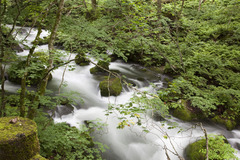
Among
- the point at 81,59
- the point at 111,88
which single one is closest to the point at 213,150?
the point at 81,59

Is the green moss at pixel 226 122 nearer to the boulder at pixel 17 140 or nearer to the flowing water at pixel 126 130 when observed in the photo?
the flowing water at pixel 126 130

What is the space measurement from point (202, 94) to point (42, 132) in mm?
5658

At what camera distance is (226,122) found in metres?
6.42

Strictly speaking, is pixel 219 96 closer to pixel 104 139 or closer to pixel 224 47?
pixel 224 47

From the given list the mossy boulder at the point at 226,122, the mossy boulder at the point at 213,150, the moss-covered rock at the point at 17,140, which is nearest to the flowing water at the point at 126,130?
the mossy boulder at the point at 226,122

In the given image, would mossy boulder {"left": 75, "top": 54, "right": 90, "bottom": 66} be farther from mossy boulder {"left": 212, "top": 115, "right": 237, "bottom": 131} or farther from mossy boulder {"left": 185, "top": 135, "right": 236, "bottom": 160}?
mossy boulder {"left": 212, "top": 115, "right": 237, "bottom": 131}

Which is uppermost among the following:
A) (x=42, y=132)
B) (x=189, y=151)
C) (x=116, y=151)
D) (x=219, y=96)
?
(x=219, y=96)

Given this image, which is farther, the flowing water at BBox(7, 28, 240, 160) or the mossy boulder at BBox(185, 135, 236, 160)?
the flowing water at BBox(7, 28, 240, 160)

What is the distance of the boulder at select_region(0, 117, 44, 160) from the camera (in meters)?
1.61

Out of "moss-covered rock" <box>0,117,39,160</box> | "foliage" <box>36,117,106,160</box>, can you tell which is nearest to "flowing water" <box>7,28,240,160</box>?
"foliage" <box>36,117,106,160</box>

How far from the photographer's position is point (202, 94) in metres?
6.06

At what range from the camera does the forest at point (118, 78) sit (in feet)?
9.78

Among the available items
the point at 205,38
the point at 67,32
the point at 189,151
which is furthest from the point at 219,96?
the point at 67,32

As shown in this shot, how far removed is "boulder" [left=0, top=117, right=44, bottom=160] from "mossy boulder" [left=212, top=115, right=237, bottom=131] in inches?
277
